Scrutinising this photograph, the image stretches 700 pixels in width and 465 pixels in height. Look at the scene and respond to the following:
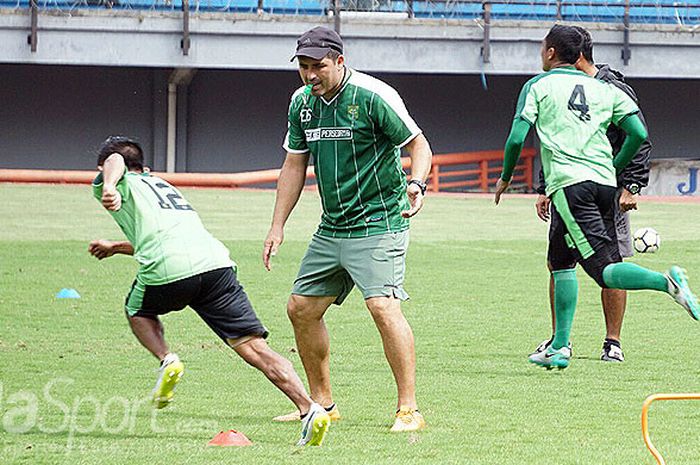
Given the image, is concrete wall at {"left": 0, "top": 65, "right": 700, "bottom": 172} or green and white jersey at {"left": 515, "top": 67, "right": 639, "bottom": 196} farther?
concrete wall at {"left": 0, "top": 65, "right": 700, "bottom": 172}

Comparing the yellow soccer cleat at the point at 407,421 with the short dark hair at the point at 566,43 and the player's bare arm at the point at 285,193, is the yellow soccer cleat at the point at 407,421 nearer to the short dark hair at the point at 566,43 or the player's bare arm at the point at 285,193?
the player's bare arm at the point at 285,193

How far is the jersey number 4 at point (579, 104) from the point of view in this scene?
8.06m

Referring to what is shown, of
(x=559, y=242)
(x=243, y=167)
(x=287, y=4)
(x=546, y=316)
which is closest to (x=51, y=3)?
(x=287, y=4)

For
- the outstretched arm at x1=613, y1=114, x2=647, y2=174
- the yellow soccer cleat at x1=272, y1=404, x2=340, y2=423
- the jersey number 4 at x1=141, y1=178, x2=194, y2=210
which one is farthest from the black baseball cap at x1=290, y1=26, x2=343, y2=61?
the outstretched arm at x1=613, y1=114, x2=647, y2=174

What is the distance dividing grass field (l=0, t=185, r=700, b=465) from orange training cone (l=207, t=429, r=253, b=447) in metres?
0.08

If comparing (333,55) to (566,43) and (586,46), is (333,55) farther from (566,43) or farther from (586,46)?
(586,46)

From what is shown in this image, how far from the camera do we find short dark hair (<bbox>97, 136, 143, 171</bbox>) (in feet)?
21.6

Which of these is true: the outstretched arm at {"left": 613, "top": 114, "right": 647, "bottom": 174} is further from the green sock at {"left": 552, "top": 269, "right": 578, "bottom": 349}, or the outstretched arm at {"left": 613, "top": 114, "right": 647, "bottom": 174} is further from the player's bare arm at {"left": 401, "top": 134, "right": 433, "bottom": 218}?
the player's bare arm at {"left": 401, "top": 134, "right": 433, "bottom": 218}

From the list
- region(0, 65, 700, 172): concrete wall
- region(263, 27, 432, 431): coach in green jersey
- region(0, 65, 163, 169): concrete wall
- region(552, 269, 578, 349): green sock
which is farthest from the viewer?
region(0, 65, 700, 172): concrete wall

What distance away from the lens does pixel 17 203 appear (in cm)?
2420

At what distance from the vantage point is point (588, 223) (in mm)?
8000

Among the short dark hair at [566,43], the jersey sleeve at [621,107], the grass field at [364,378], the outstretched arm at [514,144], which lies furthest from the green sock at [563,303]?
the short dark hair at [566,43]

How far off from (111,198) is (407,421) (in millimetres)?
1733

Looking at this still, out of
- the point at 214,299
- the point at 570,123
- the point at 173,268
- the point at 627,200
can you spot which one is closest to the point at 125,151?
the point at 173,268
